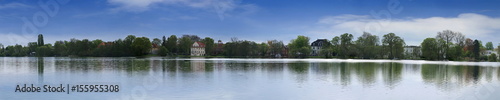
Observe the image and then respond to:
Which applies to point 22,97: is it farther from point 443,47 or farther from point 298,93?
point 443,47

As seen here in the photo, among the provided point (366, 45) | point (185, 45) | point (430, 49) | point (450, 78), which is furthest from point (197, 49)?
point (450, 78)

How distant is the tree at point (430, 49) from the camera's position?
9653 cm

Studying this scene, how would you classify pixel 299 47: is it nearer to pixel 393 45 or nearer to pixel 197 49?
pixel 197 49

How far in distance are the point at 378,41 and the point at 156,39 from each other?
281ft

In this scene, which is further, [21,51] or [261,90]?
[21,51]

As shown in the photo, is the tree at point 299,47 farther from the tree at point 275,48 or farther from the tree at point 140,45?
the tree at point 140,45

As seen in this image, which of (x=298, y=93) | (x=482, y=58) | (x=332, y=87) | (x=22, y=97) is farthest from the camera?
(x=482, y=58)

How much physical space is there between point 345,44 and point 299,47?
26.8 metres

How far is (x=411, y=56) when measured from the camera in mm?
115688

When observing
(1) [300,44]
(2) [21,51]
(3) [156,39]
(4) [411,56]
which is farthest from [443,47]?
(2) [21,51]

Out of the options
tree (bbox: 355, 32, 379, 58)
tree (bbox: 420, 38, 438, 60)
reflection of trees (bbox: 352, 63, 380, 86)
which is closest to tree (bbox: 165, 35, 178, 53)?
tree (bbox: 355, 32, 379, 58)

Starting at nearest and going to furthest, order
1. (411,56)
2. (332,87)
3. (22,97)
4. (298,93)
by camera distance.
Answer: (22,97)
(298,93)
(332,87)
(411,56)

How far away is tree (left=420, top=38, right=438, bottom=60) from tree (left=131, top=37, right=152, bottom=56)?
83275mm

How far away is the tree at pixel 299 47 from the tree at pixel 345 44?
504 inches
